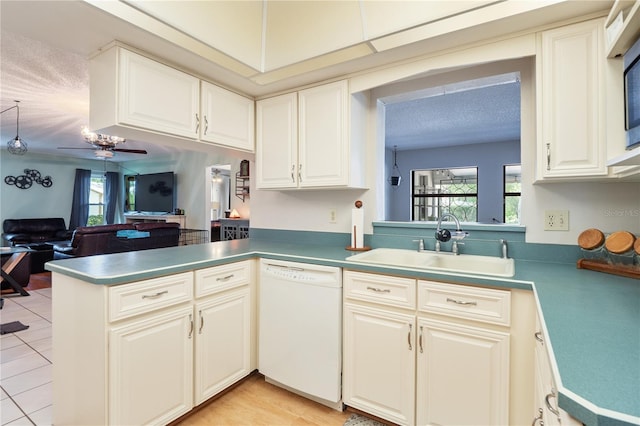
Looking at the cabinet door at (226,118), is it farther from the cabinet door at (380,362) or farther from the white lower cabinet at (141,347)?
the cabinet door at (380,362)

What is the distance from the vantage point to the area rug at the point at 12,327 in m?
2.95

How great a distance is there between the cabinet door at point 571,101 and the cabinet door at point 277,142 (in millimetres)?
1543

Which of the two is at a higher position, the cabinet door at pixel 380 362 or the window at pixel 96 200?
the window at pixel 96 200

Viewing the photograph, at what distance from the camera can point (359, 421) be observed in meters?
1.76

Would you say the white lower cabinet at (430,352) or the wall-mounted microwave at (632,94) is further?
the white lower cabinet at (430,352)

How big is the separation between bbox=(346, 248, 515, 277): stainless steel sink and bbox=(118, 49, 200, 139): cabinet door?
140 cm

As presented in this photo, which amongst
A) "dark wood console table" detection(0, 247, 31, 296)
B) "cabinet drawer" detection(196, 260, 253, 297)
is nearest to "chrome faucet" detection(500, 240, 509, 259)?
"cabinet drawer" detection(196, 260, 253, 297)

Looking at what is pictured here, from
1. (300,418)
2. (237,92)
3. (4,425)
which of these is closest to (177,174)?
(237,92)

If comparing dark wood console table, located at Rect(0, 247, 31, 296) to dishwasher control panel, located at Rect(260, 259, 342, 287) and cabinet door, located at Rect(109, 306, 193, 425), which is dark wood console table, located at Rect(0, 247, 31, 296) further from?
dishwasher control panel, located at Rect(260, 259, 342, 287)

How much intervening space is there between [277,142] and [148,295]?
1.44 metres

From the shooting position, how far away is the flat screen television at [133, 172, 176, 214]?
7254 millimetres

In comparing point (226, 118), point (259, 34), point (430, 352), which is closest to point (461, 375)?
point (430, 352)

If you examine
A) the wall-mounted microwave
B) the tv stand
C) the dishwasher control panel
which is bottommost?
the dishwasher control panel

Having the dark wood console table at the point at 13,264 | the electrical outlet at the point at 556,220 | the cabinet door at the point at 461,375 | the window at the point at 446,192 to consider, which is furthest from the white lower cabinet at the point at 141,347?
the window at the point at 446,192
